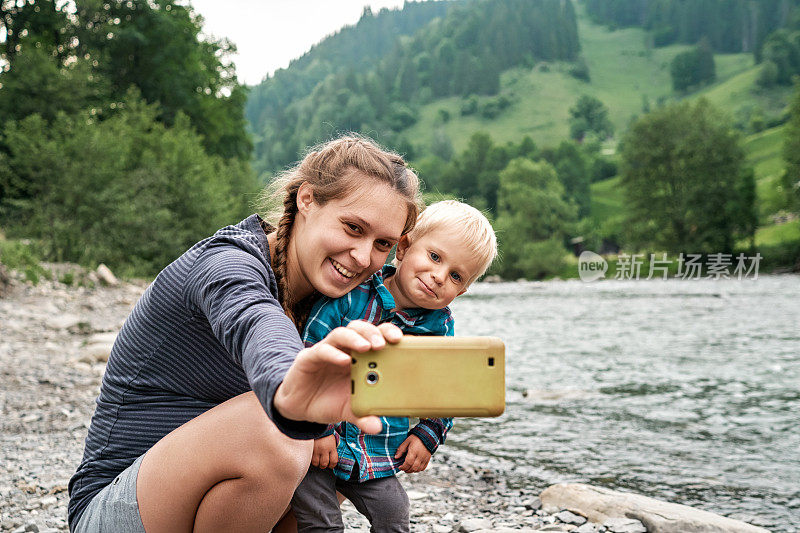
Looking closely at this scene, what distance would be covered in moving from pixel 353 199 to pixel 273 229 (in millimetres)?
446

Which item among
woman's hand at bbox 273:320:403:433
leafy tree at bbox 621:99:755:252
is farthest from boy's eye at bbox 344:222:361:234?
leafy tree at bbox 621:99:755:252

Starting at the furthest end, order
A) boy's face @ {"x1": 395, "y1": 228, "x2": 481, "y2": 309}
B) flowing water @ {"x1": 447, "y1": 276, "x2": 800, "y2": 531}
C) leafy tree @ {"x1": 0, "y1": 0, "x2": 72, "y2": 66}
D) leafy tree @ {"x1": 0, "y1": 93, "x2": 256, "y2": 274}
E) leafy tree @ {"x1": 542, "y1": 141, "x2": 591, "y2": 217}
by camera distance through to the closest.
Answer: leafy tree @ {"x1": 542, "y1": 141, "x2": 591, "y2": 217} → leafy tree @ {"x1": 0, "y1": 0, "x2": 72, "y2": 66} → leafy tree @ {"x1": 0, "y1": 93, "x2": 256, "y2": 274} → flowing water @ {"x1": 447, "y1": 276, "x2": 800, "y2": 531} → boy's face @ {"x1": 395, "y1": 228, "x2": 481, "y2": 309}

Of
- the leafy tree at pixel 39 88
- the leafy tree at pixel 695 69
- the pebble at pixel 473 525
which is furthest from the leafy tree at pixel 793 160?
the leafy tree at pixel 695 69

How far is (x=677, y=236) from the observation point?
148 ft

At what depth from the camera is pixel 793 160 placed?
3769 cm

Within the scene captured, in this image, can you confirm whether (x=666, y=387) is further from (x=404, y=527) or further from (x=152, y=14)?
(x=152, y=14)

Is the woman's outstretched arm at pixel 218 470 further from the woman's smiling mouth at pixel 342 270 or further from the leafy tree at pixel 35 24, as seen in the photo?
the leafy tree at pixel 35 24

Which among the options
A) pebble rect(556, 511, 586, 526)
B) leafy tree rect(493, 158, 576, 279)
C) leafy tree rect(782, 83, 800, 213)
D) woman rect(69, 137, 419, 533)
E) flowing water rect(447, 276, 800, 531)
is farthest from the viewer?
leafy tree rect(493, 158, 576, 279)

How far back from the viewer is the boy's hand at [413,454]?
8.77 feet

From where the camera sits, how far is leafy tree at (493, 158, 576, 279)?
49469mm

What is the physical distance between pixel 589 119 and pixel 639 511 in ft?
387

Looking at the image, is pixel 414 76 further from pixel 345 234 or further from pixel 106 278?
pixel 345 234

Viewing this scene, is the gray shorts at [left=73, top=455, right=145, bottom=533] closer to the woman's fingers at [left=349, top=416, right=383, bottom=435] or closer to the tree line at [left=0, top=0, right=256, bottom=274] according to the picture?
the woman's fingers at [left=349, top=416, right=383, bottom=435]

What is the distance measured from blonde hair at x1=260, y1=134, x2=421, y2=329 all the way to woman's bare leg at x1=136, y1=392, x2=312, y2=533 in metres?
0.39
